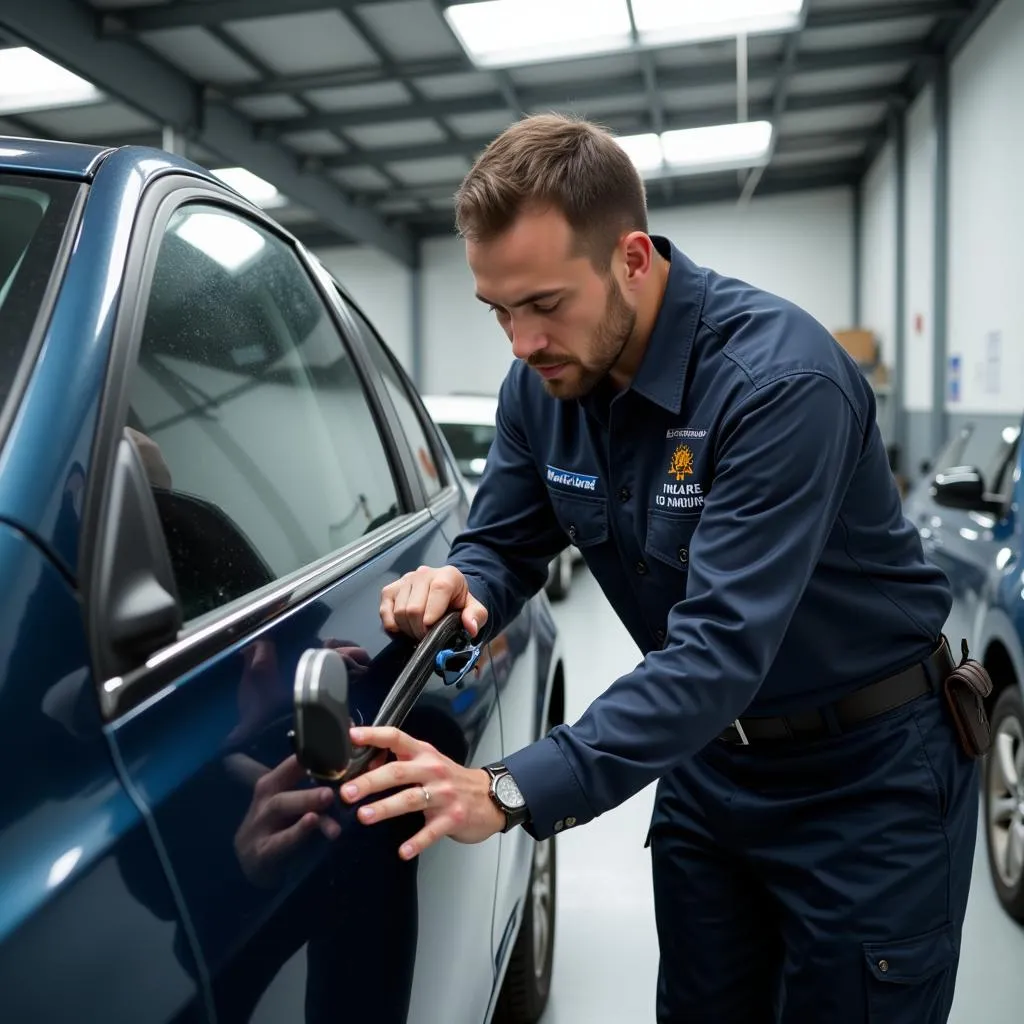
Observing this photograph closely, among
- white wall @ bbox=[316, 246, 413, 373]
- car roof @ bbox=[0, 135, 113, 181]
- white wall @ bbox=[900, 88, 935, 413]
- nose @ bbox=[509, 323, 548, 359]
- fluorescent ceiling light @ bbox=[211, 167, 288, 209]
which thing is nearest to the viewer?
car roof @ bbox=[0, 135, 113, 181]

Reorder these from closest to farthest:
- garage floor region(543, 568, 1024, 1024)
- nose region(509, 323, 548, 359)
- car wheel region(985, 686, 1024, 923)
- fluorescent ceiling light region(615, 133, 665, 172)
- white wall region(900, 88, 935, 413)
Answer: nose region(509, 323, 548, 359) < garage floor region(543, 568, 1024, 1024) < car wheel region(985, 686, 1024, 923) < white wall region(900, 88, 935, 413) < fluorescent ceiling light region(615, 133, 665, 172)

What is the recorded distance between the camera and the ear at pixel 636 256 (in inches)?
53.8

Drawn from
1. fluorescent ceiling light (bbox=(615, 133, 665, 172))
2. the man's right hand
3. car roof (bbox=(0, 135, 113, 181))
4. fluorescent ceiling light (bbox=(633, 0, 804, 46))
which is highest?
fluorescent ceiling light (bbox=(633, 0, 804, 46))

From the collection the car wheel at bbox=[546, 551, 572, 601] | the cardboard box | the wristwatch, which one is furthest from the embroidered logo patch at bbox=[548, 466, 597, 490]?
the cardboard box

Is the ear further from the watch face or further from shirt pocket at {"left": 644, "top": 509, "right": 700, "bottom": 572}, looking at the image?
the watch face

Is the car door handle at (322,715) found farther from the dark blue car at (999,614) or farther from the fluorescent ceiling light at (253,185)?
the fluorescent ceiling light at (253,185)

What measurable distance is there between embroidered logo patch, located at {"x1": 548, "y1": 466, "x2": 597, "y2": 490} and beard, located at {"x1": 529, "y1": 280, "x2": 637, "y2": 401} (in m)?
0.17

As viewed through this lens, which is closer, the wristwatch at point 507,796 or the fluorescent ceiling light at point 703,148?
the wristwatch at point 507,796

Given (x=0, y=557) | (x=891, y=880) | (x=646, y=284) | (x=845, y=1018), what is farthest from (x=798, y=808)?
(x=0, y=557)

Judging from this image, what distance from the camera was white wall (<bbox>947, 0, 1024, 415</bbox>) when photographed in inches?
274

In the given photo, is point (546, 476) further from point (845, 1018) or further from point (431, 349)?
point (431, 349)

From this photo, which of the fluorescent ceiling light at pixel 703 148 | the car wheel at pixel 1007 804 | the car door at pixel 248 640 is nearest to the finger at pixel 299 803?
the car door at pixel 248 640

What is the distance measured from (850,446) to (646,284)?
0.36 m

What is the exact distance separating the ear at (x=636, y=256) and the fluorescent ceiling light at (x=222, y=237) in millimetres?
496
